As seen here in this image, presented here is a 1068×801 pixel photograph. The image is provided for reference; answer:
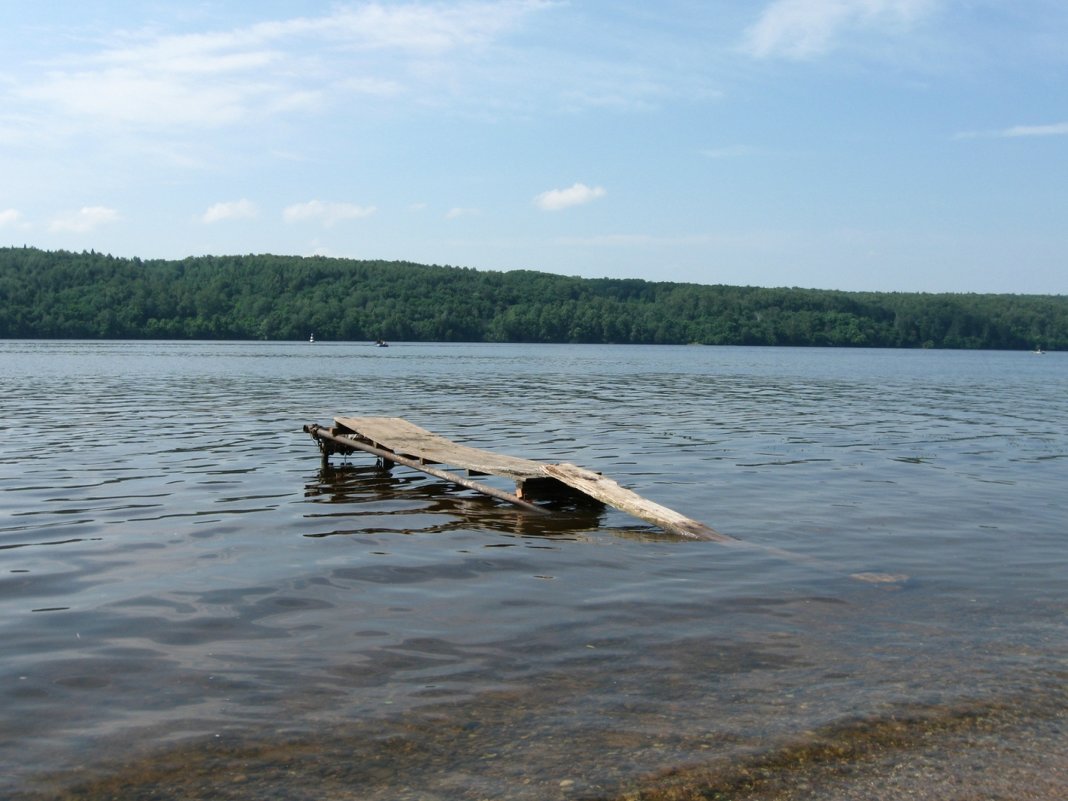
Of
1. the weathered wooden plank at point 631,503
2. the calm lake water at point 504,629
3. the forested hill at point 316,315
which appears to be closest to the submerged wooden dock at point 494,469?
the weathered wooden plank at point 631,503

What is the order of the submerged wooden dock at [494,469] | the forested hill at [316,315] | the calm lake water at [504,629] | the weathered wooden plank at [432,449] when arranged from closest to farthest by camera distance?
the calm lake water at [504,629], the submerged wooden dock at [494,469], the weathered wooden plank at [432,449], the forested hill at [316,315]

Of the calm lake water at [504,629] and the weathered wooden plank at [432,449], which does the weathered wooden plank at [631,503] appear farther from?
the weathered wooden plank at [432,449]

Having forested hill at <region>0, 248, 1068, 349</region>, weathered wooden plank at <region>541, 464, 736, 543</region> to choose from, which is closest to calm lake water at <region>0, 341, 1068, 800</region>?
weathered wooden plank at <region>541, 464, 736, 543</region>

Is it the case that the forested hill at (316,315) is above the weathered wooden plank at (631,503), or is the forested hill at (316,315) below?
above

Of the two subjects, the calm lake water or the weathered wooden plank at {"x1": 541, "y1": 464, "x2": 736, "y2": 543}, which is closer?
the calm lake water

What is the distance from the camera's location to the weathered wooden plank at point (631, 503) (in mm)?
12234

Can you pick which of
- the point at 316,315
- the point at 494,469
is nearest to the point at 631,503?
the point at 494,469

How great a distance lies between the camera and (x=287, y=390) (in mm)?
44906

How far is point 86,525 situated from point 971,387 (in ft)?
181

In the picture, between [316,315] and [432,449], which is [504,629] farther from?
[316,315]

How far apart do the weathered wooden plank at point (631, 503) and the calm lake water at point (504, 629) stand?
276 millimetres

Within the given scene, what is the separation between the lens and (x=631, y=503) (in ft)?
42.2

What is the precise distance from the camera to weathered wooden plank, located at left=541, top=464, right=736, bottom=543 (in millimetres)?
12234

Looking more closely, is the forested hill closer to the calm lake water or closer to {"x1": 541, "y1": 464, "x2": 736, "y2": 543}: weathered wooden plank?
the calm lake water
